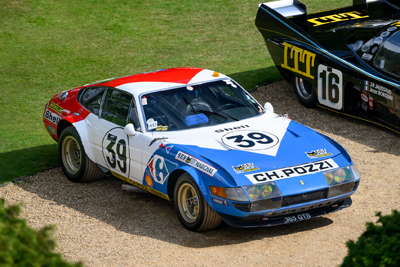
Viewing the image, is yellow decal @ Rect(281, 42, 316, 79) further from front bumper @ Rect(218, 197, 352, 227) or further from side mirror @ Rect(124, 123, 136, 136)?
Answer: front bumper @ Rect(218, 197, 352, 227)

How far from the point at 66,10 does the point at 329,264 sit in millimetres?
12959

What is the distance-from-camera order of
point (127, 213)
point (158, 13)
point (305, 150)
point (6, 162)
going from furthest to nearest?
point (158, 13), point (6, 162), point (127, 213), point (305, 150)

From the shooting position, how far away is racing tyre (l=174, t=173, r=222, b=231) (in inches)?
212

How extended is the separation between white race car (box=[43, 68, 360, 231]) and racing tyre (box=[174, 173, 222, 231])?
0.01 meters

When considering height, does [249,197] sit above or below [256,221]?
above

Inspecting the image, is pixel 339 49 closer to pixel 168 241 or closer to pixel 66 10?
pixel 168 241

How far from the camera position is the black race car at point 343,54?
8.10 meters

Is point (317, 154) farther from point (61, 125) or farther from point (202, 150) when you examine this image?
point (61, 125)

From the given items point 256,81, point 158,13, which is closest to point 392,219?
point 256,81

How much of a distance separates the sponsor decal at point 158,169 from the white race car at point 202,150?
0.01m

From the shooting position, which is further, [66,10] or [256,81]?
[66,10]

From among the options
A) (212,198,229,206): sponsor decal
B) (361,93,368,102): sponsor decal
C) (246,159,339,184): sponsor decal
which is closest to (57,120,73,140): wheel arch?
(212,198,229,206): sponsor decal

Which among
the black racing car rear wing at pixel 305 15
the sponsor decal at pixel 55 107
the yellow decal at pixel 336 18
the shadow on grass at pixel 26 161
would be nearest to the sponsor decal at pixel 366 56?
the black racing car rear wing at pixel 305 15

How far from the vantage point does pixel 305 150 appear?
18.6 ft
